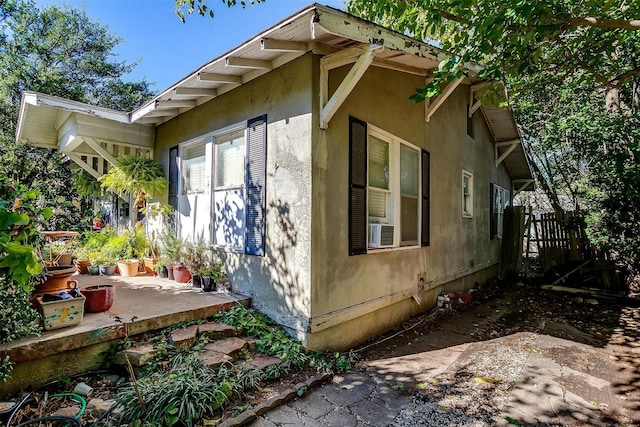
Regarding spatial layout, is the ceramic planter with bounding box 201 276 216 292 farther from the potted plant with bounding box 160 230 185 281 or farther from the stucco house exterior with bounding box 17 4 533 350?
the potted plant with bounding box 160 230 185 281

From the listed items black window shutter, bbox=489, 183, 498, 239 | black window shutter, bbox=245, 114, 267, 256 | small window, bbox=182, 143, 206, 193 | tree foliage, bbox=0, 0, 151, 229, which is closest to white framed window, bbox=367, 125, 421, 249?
black window shutter, bbox=245, 114, 267, 256

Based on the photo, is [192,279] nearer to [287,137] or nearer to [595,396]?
[287,137]

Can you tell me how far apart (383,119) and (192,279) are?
367 centimetres

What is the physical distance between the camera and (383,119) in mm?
4723

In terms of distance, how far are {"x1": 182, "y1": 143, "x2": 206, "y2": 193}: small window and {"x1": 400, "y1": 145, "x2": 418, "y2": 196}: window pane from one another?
318 centimetres

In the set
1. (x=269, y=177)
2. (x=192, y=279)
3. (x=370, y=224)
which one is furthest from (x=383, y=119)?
(x=192, y=279)

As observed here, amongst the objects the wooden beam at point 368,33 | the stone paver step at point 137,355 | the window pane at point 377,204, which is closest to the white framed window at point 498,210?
the window pane at point 377,204

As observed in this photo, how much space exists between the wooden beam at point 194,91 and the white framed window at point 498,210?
7931mm

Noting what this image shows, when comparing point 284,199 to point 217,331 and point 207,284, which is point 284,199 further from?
point 207,284

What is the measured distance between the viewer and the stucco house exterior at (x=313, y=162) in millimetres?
3621

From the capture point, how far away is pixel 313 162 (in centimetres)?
360

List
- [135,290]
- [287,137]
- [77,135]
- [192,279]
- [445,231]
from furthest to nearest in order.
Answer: [445,231] < [77,135] < [192,279] < [135,290] < [287,137]

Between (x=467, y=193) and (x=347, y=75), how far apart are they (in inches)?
205

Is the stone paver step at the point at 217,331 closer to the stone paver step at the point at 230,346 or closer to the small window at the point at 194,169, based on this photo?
the stone paver step at the point at 230,346
